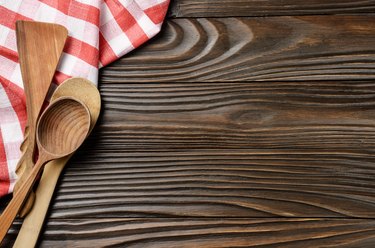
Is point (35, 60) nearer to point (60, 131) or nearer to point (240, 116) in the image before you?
point (60, 131)

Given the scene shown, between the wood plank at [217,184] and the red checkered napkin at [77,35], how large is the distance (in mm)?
96

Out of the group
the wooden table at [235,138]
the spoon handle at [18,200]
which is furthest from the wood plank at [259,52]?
the spoon handle at [18,200]

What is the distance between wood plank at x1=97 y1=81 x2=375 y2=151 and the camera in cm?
62

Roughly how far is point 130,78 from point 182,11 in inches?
4.5

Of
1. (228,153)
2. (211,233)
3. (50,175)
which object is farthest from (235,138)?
(50,175)

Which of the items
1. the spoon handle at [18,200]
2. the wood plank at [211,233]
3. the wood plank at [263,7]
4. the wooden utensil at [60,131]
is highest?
the wood plank at [263,7]

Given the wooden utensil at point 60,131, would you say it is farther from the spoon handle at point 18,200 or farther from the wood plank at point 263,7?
the wood plank at point 263,7

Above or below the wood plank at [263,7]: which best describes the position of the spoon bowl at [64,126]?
below

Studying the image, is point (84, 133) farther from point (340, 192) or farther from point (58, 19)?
point (340, 192)

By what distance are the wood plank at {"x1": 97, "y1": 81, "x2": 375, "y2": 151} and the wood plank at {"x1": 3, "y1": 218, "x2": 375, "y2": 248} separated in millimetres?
95

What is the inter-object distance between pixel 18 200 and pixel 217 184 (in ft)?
0.79

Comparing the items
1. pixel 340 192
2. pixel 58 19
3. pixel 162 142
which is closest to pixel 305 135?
pixel 340 192

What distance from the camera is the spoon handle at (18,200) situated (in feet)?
1.88

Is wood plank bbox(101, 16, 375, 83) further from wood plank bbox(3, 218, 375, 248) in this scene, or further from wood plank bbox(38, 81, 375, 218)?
wood plank bbox(3, 218, 375, 248)
